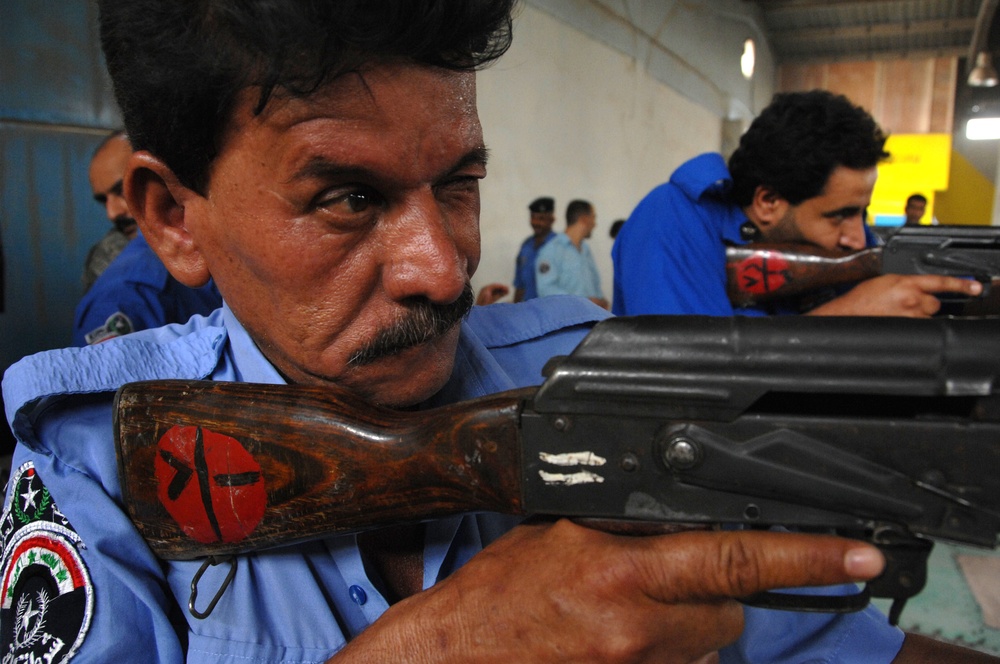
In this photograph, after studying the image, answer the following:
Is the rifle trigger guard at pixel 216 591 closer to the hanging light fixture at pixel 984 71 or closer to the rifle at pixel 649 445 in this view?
the rifle at pixel 649 445

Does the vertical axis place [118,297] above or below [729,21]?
below

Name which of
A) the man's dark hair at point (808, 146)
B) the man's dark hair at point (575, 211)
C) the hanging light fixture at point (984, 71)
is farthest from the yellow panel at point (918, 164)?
the man's dark hair at point (808, 146)

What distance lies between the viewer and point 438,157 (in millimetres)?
734

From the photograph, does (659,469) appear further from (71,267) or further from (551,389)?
(71,267)

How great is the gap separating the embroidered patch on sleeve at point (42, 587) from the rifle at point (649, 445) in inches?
2.9

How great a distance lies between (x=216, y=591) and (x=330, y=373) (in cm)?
27

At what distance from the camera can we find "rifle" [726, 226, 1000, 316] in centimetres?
198

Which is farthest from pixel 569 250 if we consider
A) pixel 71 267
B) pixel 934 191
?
pixel 934 191

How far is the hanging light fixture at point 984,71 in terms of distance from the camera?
816cm

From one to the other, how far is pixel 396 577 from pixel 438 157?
1.70ft

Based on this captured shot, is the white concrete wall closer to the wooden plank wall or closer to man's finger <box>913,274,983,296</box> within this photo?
man's finger <box>913,274,983,296</box>

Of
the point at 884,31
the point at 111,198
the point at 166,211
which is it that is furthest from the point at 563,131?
the point at 884,31

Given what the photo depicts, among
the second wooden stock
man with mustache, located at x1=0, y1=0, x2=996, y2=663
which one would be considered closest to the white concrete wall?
man with mustache, located at x1=0, y1=0, x2=996, y2=663

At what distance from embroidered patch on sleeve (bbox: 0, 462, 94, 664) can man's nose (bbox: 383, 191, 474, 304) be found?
434 mm
